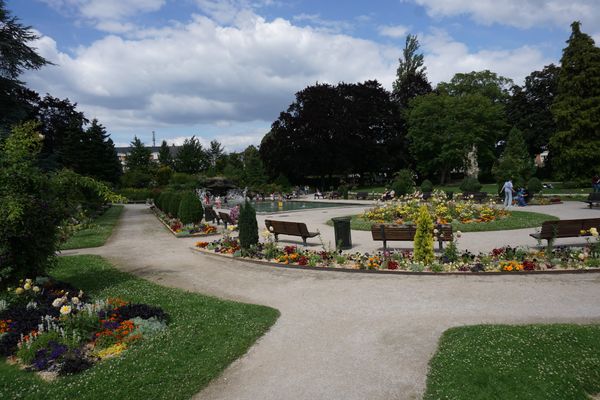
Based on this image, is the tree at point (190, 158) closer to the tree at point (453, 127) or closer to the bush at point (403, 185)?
the tree at point (453, 127)

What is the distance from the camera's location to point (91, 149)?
3681cm

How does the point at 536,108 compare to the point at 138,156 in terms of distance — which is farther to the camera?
the point at 138,156

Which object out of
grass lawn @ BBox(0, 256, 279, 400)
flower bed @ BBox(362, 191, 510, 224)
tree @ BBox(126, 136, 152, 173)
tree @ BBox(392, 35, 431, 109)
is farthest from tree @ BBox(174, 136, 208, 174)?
grass lawn @ BBox(0, 256, 279, 400)

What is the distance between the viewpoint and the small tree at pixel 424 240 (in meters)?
9.39

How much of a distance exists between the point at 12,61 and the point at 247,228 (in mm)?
18686

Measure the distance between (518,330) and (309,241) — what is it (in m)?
9.16

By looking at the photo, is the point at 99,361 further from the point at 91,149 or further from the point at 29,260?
the point at 91,149

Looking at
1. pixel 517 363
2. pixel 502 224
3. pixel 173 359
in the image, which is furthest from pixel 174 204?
pixel 517 363

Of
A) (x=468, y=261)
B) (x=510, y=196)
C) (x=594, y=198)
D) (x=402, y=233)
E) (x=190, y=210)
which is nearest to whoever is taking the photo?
(x=468, y=261)

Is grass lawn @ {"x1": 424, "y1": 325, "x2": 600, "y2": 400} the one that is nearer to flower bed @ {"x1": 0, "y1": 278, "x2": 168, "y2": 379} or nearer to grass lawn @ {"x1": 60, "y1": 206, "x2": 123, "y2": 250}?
flower bed @ {"x1": 0, "y1": 278, "x2": 168, "y2": 379}

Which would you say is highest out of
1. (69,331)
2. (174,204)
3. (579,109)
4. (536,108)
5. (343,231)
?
(536,108)

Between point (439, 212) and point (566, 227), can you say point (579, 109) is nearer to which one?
point (439, 212)

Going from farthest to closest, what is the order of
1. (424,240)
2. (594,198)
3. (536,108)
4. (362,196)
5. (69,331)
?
1. (536,108)
2. (362,196)
3. (594,198)
4. (424,240)
5. (69,331)

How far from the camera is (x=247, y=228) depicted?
1184 cm
